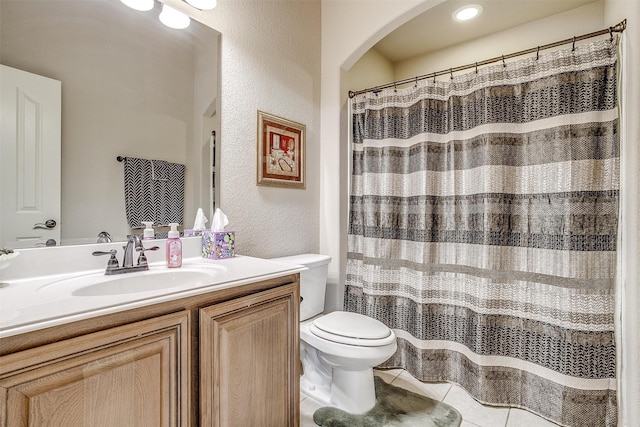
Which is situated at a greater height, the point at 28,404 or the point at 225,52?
the point at 225,52

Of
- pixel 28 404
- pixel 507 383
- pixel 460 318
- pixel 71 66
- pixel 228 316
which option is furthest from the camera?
pixel 460 318

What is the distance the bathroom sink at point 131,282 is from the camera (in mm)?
982

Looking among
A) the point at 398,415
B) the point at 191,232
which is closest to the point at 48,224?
the point at 191,232

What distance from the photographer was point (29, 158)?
42.2 inches

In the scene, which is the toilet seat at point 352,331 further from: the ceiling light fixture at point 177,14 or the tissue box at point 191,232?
the ceiling light fixture at point 177,14

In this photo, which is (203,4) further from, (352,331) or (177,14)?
(352,331)

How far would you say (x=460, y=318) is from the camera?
5.83 ft

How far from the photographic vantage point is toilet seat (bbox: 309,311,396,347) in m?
1.46

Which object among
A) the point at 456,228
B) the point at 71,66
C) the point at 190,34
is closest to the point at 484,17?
the point at 456,228

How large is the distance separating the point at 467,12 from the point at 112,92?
2280mm

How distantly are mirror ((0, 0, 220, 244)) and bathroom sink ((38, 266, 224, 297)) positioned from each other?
223 millimetres

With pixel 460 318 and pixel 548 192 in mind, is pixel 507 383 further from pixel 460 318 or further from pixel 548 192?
pixel 548 192

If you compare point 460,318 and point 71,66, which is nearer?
point 71,66

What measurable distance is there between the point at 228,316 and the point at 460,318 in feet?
4.61
